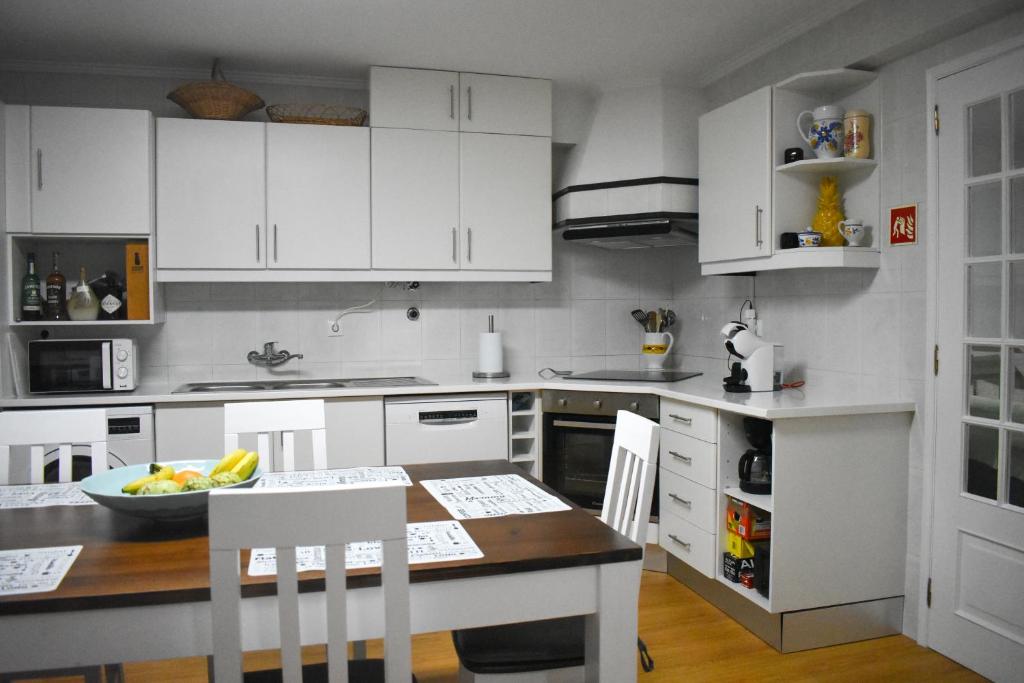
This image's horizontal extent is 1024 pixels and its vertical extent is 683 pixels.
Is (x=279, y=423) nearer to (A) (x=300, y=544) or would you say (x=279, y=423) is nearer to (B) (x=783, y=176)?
(A) (x=300, y=544)

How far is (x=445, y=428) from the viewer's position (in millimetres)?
3488

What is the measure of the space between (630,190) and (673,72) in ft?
2.07

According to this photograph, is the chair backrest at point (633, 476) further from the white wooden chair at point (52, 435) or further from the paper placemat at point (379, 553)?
the white wooden chair at point (52, 435)

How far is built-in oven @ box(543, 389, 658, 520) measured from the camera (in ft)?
11.3

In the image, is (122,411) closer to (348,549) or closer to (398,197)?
(398,197)

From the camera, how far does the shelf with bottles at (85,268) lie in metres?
3.23

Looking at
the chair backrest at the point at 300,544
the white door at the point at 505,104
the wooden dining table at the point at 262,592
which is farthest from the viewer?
the white door at the point at 505,104

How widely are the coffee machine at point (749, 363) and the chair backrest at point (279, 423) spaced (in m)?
1.63

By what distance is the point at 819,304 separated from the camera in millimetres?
3154

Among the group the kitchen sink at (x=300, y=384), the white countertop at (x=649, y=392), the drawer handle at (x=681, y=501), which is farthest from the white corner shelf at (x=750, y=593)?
the kitchen sink at (x=300, y=384)

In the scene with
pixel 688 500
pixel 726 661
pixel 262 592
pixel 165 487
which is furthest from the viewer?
pixel 688 500

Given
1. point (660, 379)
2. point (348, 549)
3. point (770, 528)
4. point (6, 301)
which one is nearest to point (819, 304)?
point (660, 379)

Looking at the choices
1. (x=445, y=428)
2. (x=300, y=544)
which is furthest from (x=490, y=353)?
(x=300, y=544)

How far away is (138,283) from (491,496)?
7.59ft
